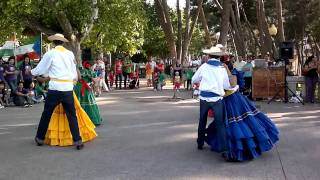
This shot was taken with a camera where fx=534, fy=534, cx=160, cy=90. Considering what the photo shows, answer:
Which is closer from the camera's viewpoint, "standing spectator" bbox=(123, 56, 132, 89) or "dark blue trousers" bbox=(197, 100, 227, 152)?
"dark blue trousers" bbox=(197, 100, 227, 152)

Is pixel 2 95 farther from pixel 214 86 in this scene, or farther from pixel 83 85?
pixel 214 86

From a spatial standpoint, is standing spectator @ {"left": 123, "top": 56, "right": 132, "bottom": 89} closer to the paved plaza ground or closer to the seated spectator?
the seated spectator

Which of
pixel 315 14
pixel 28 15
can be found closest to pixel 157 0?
pixel 28 15

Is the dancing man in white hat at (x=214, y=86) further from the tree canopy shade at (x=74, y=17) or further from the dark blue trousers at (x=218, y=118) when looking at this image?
the tree canopy shade at (x=74, y=17)

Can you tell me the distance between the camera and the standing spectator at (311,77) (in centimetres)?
1786

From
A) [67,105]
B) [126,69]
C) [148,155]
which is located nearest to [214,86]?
[148,155]

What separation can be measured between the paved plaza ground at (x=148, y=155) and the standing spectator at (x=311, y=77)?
4855mm

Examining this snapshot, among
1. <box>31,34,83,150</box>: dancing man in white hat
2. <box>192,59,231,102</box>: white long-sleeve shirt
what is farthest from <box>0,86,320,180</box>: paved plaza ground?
<box>192,59,231,102</box>: white long-sleeve shirt

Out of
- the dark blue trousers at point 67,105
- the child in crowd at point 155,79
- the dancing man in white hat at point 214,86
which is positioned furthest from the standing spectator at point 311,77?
the dark blue trousers at point 67,105

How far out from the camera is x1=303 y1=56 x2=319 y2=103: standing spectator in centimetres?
1786

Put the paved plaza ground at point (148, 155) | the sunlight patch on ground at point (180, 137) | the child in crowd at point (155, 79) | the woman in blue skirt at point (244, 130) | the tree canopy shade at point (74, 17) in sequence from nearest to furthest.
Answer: the paved plaza ground at point (148, 155) < the woman in blue skirt at point (244, 130) < the sunlight patch on ground at point (180, 137) < the tree canopy shade at point (74, 17) < the child in crowd at point (155, 79)

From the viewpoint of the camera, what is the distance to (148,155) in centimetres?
850

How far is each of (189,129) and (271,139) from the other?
3.29 meters

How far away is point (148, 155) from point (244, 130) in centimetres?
160
